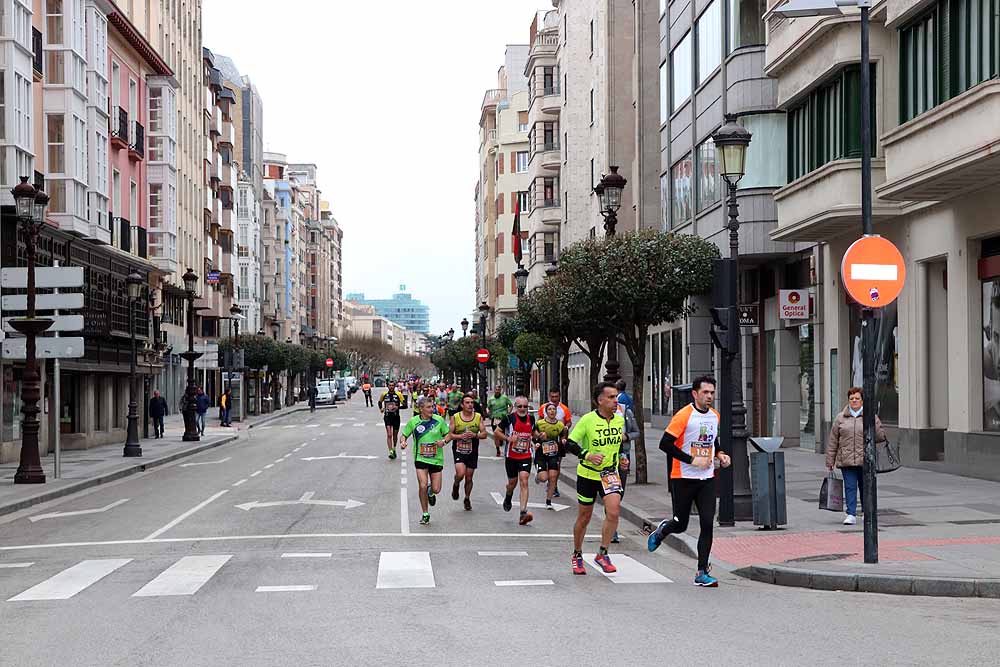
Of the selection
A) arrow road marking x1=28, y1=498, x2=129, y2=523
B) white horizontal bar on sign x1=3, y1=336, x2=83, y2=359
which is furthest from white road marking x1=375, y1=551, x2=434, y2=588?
white horizontal bar on sign x1=3, y1=336, x2=83, y2=359

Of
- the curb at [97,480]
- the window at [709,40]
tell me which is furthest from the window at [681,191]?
the curb at [97,480]

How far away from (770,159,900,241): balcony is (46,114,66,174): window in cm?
1976

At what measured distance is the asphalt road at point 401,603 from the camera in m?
8.44

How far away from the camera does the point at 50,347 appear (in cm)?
2481

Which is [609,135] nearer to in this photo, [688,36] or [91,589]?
[688,36]

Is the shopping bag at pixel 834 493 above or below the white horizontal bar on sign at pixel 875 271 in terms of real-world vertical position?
below

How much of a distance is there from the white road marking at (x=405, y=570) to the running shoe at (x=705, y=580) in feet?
7.86

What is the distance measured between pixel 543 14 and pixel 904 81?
2672 inches

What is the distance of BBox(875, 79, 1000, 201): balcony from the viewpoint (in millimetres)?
18375

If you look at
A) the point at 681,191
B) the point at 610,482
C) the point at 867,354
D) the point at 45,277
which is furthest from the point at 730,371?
the point at 681,191

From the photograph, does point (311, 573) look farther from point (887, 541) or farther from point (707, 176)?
point (707, 176)

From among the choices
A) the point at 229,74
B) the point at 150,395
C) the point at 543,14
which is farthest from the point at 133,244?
the point at 229,74

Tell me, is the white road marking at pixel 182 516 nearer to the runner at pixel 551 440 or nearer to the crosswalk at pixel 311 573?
the crosswalk at pixel 311 573

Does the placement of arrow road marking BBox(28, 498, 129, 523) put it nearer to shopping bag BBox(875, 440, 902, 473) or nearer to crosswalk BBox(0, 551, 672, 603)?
crosswalk BBox(0, 551, 672, 603)
